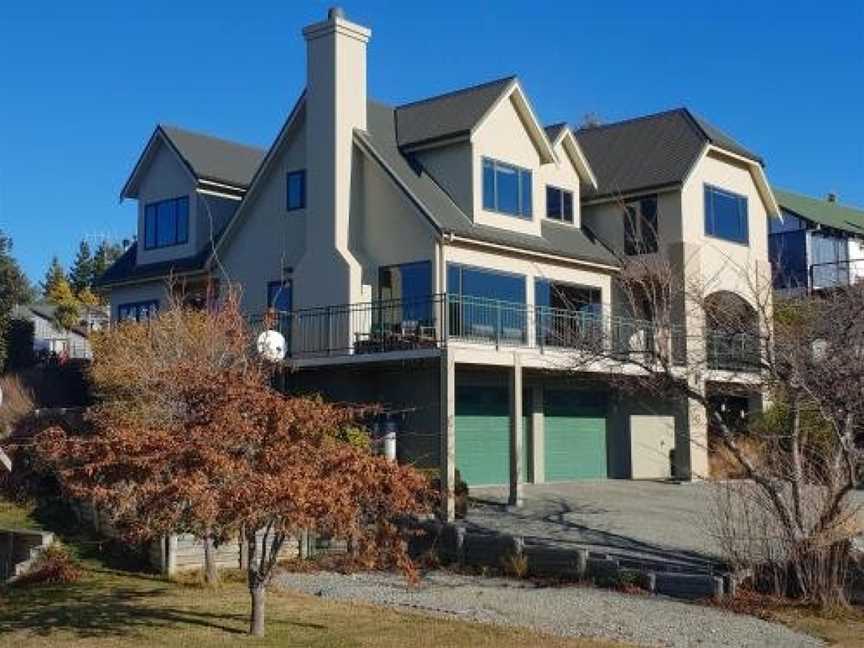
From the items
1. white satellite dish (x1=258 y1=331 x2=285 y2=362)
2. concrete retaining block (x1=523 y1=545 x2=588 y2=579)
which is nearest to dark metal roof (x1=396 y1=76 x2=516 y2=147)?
white satellite dish (x1=258 y1=331 x2=285 y2=362)

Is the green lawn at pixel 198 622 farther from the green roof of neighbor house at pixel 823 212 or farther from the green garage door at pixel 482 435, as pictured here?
the green roof of neighbor house at pixel 823 212

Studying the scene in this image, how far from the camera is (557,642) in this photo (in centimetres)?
1206

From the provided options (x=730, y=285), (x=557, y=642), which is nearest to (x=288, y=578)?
(x=557, y=642)

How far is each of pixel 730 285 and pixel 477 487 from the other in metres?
11.2

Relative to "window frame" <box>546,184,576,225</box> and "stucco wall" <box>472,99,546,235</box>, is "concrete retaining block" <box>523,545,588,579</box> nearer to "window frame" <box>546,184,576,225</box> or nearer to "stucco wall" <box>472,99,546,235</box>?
"stucco wall" <box>472,99,546,235</box>

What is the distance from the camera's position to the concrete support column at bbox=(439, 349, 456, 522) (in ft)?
67.5

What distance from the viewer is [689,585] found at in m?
15.0

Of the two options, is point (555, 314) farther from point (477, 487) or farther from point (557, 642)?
point (557, 642)

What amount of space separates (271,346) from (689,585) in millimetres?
10646

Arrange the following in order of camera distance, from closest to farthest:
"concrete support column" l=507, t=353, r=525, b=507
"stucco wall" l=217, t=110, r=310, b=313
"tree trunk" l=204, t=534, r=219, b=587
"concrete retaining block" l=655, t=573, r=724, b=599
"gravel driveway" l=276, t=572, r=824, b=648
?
1. "gravel driveway" l=276, t=572, r=824, b=648
2. "concrete retaining block" l=655, t=573, r=724, b=599
3. "tree trunk" l=204, t=534, r=219, b=587
4. "concrete support column" l=507, t=353, r=525, b=507
5. "stucco wall" l=217, t=110, r=310, b=313

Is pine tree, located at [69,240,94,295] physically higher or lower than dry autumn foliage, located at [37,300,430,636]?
higher

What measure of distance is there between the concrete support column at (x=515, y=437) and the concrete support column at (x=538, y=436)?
15.6 feet

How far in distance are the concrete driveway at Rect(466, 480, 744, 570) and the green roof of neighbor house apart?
77.8 ft

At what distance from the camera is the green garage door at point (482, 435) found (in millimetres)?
26047
